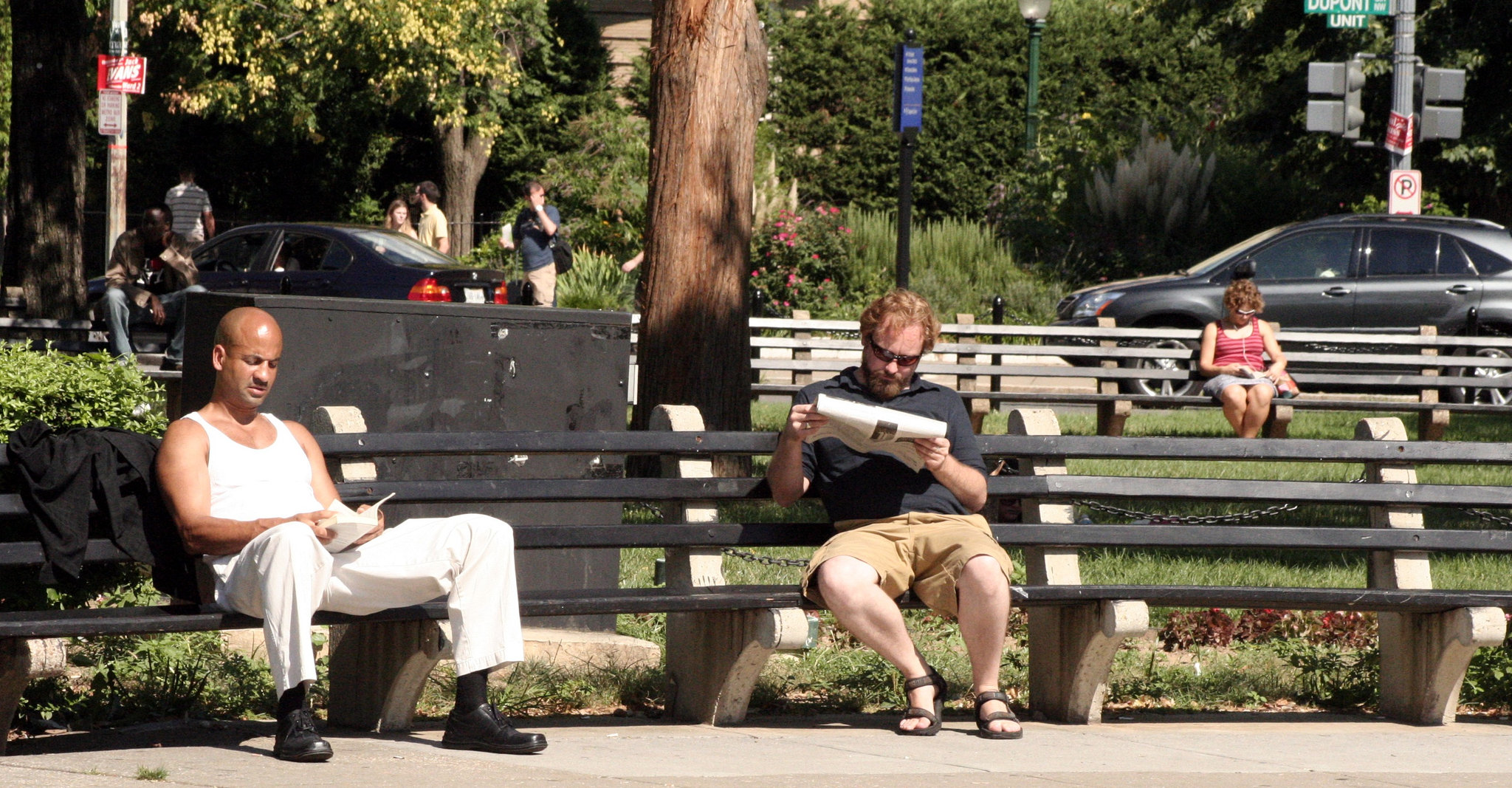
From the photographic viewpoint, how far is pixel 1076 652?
19.1 feet

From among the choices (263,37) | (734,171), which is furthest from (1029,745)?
(263,37)

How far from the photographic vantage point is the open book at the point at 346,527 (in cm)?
493

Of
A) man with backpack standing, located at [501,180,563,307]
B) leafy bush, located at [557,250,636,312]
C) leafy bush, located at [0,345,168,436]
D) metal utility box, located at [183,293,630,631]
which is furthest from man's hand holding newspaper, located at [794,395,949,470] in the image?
leafy bush, located at [557,250,636,312]

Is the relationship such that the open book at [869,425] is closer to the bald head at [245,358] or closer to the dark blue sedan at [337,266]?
the bald head at [245,358]

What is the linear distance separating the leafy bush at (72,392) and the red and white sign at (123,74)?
1297 centimetres

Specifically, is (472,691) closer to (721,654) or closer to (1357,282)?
(721,654)

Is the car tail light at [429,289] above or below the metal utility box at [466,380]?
above

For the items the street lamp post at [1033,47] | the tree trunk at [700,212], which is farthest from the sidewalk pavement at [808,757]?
the street lamp post at [1033,47]

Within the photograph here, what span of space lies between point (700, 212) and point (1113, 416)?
509 centimetres

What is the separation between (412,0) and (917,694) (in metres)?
19.9

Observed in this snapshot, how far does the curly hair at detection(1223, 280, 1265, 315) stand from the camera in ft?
37.9

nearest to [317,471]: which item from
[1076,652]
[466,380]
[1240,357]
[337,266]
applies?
[466,380]

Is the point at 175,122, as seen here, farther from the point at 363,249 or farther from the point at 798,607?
the point at 798,607

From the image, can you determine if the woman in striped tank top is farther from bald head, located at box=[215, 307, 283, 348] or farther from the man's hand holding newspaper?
bald head, located at box=[215, 307, 283, 348]
